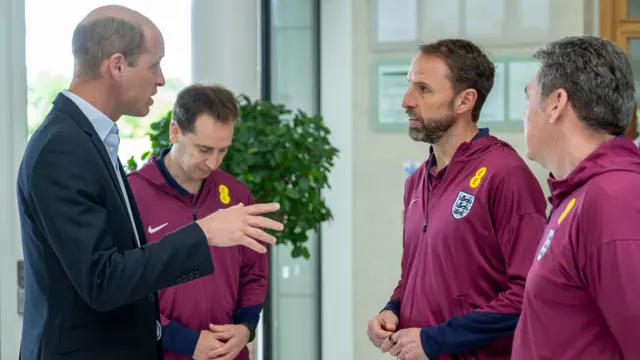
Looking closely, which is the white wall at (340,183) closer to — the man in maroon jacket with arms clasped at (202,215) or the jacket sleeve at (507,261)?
the man in maroon jacket with arms clasped at (202,215)

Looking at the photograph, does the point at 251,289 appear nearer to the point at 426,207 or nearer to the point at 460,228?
the point at 426,207

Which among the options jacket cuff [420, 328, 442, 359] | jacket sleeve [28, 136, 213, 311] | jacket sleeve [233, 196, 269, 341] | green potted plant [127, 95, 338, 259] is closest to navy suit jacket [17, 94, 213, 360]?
jacket sleeve [28, 136, 213, 311]

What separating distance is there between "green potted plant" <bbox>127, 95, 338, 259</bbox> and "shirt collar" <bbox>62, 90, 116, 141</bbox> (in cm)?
134

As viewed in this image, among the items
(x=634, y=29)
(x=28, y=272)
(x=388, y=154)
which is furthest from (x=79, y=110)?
(x=634, y=29)

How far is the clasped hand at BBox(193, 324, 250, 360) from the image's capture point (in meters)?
2.44

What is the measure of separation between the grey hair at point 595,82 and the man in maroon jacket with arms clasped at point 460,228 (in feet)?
1.72

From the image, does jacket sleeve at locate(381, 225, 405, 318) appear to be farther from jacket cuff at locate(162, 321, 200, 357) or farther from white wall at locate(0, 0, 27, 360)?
white wall at locate(0, 0, 27, 360)

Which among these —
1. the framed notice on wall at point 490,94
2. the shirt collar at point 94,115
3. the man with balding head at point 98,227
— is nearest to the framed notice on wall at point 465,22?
the framed notice on wall at point 490,94

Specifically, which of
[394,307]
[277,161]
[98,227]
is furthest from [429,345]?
[277,161]

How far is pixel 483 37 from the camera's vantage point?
207 inches

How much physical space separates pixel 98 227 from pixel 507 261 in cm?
106

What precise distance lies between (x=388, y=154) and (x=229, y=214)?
374 cm

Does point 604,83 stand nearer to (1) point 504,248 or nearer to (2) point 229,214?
(1) point 504,248

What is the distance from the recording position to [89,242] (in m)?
1.57
